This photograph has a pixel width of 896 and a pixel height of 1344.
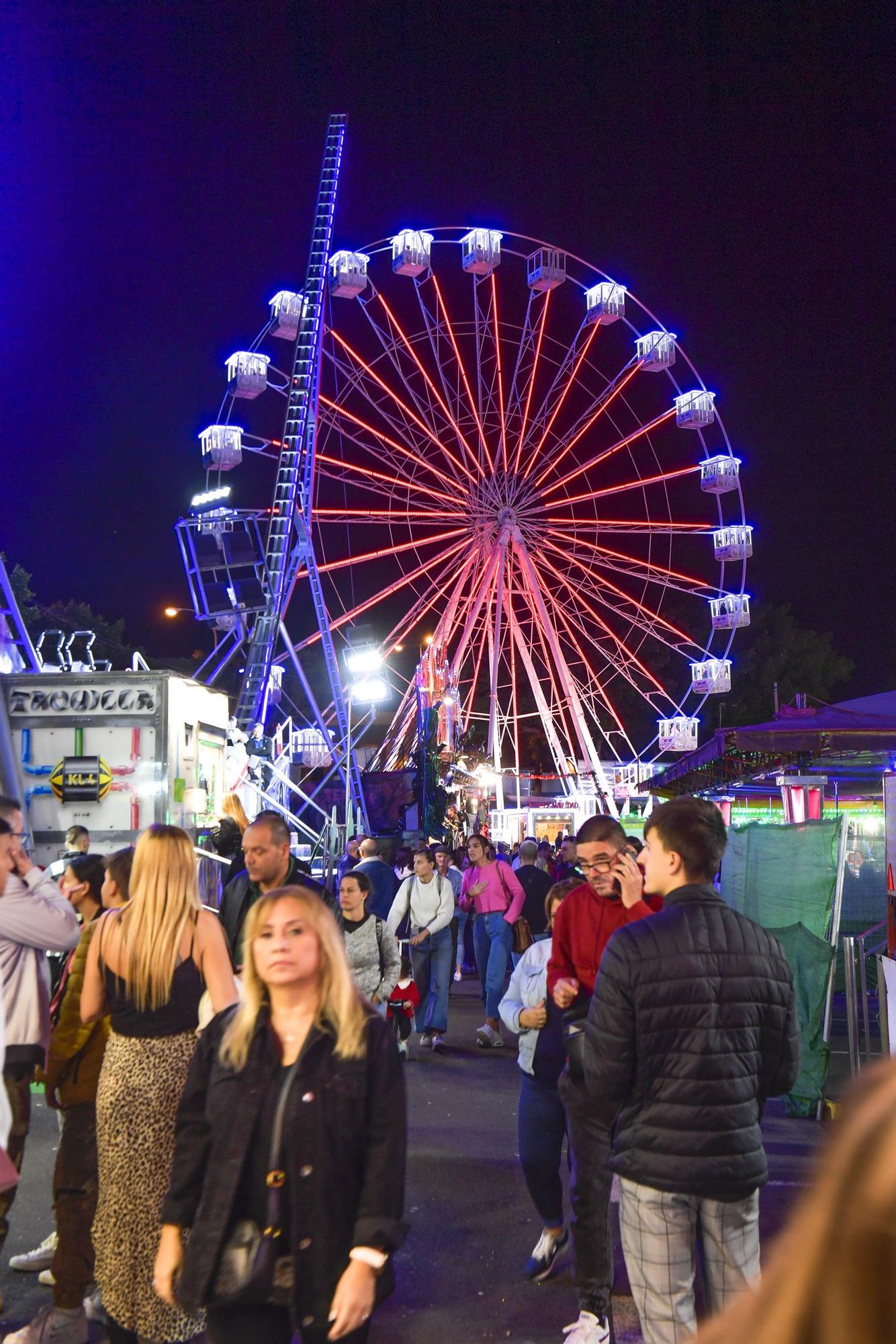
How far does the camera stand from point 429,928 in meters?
10.5

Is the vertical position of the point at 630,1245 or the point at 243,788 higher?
the point at 243,788

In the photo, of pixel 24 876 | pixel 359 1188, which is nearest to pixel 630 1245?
pixel 359 1188

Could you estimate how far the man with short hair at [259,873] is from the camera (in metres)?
5.40

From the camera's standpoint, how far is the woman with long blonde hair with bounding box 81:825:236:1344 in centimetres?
380

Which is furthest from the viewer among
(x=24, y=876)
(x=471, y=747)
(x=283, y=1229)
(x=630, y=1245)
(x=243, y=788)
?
(x=471, y=747)

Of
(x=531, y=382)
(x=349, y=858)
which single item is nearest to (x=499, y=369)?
(x=531, y=382)

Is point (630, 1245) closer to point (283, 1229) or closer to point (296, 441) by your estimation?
point (283, 1229)

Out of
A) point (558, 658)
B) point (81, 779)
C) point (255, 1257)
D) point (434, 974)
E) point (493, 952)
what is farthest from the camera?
point (558, 658)

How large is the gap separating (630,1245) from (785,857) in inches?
253

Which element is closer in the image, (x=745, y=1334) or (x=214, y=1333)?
(x=745, y=1334)

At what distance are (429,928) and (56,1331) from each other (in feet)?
20.5

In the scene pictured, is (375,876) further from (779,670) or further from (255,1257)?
(779,670)

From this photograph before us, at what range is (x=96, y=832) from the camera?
8.97 m

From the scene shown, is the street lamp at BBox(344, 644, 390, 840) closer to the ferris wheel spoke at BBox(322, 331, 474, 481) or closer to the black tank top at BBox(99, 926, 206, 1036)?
the ferris wheel spoke at BBox(322, 331, 474, 481)
